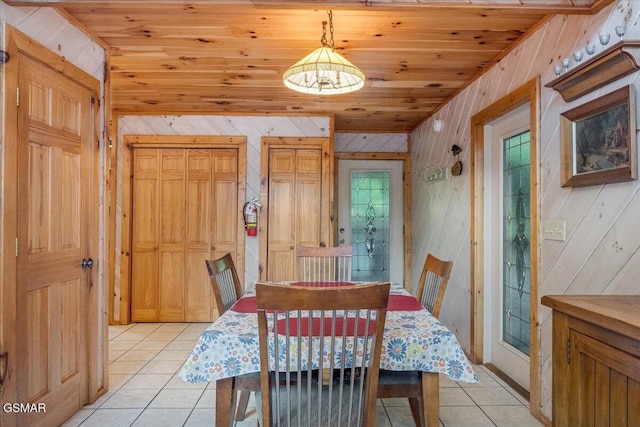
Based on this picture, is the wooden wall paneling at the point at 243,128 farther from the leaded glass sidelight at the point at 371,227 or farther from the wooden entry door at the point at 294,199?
the leaded glass sidelight at the point at 371,227

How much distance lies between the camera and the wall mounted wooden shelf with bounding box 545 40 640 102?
162cm

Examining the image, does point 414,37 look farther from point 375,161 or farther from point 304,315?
point 375,161

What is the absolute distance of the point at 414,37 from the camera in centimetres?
252

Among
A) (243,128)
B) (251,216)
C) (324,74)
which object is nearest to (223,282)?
(324,74)

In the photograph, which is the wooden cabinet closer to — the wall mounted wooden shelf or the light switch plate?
the light switch plate

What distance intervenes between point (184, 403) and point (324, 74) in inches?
83.9

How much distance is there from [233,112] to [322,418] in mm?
3445

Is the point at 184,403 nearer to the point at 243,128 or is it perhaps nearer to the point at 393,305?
the point at 393,305

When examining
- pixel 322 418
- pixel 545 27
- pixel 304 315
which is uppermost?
pixel 545 27

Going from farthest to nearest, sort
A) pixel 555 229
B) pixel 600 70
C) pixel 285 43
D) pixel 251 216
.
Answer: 1. pixel 251 216
2. pixel 285 43
3. pixel 555 229
4. pixel 600 70

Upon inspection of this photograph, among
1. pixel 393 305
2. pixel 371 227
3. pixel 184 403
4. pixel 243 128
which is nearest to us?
pixel 393 305

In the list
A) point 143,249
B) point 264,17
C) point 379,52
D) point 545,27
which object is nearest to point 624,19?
point 545,27

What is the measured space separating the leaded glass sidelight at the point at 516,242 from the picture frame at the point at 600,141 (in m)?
0.62

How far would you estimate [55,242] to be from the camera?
2.14 metres
